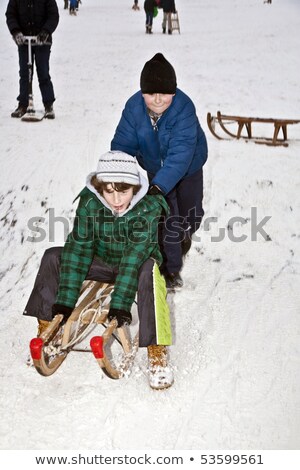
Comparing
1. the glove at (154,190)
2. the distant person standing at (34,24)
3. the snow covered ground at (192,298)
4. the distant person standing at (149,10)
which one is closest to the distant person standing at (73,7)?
the distant person standing at (149,10)

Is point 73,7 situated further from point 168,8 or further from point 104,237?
point 104,237

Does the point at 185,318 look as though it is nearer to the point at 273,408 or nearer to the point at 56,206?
the point at 273,408

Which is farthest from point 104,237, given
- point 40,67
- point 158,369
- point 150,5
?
point 150,5

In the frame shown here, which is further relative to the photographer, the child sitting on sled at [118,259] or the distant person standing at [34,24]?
the distant person standing at [34,24]

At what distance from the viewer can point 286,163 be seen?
6480 mm

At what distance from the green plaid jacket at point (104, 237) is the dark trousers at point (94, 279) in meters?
0.07

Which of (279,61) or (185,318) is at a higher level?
(279,61)

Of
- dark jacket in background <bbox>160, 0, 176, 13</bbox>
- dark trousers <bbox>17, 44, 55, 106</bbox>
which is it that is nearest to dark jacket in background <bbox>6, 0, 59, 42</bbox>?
dark trousers <bbox>17, 44, 55, 106</bbox>

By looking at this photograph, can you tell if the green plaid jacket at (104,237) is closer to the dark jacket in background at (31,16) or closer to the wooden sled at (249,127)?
the wooden sled at (249,127)

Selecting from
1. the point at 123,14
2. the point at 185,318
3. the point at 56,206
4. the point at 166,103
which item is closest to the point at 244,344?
the point at 185,318

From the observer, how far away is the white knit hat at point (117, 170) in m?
2.88

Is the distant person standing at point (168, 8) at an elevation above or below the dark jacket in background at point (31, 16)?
above

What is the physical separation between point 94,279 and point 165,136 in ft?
3.32

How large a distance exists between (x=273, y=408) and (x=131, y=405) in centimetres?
74
